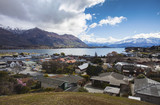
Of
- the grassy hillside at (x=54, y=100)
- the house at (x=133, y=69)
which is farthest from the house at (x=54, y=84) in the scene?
the house at (x=133, y=69)

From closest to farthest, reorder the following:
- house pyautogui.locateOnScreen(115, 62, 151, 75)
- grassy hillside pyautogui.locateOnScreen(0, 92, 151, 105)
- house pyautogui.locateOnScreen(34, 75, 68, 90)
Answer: grassy hillside pyautogui.locateOnScreen(0, 92, 151, 105)
house pyautogui.locateOnScreen(34, 75, 68, 90)
house pyautogui.locateOnScreen(115, 62, 151, 75)

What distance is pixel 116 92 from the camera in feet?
51.5

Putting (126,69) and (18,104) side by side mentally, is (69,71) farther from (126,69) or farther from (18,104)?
(18,104)

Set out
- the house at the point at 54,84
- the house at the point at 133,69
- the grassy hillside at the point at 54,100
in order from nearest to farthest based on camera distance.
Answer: the grassy hillside at the point at 54,100 → the house at the point at 54,84 → the house at the point at 133,69

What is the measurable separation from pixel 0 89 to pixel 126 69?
3873 cm

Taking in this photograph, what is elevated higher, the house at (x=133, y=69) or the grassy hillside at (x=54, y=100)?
the grassy hillside at (x=54, y=100)

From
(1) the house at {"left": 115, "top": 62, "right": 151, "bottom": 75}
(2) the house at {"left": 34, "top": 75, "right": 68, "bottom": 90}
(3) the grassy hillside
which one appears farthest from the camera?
(1) the house at {"left": 115, "top": 62, "right": 151, "bottom": 75}

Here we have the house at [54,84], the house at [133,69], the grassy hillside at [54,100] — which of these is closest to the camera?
the grassy hillside at [54,100]

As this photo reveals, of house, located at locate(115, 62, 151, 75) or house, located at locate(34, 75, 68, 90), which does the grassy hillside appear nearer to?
house, located at locate(34, 75, 68, 90)

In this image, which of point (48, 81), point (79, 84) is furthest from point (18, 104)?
point (79, 84)

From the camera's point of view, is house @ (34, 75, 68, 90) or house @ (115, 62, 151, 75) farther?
house @ (115, 62, 151, 75)

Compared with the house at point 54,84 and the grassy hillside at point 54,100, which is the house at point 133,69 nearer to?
the house at point 54,84

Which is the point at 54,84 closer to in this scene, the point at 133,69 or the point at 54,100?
the point at 54,100

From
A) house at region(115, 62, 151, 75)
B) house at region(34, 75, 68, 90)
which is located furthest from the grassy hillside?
house at region(115, 62, 151, 75)
